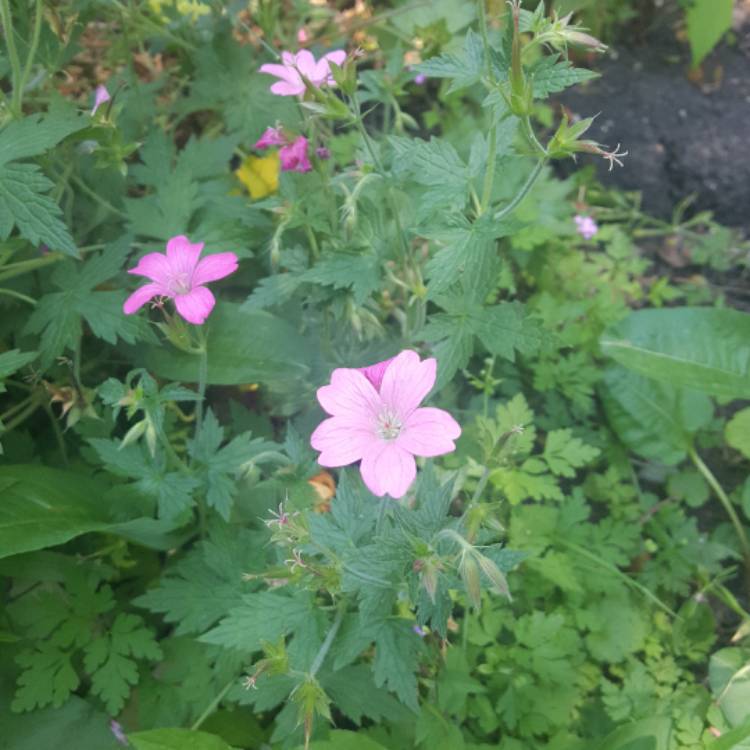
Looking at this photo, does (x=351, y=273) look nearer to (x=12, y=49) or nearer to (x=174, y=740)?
(x=12, y=49)

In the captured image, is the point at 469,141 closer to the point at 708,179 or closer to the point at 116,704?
the point at 708,179

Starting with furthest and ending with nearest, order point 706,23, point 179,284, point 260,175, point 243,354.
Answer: point 706,23
point 260,175
point 243,354
point 179,284

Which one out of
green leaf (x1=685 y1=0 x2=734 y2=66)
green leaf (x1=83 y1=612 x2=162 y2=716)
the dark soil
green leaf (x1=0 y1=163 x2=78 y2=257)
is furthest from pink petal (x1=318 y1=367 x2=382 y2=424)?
green leaf (x1=685 y1=0 x2=734 y2=66)

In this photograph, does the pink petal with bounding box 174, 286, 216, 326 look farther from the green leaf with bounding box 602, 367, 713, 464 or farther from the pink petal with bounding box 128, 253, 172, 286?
the green leaf with bounding box 602, 367, 713, 464

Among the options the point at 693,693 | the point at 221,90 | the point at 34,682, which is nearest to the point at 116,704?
the point at 34,682

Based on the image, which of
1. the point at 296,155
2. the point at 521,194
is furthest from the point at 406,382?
the point at 296,155

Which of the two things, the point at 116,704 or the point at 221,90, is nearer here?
the point at 116,704
